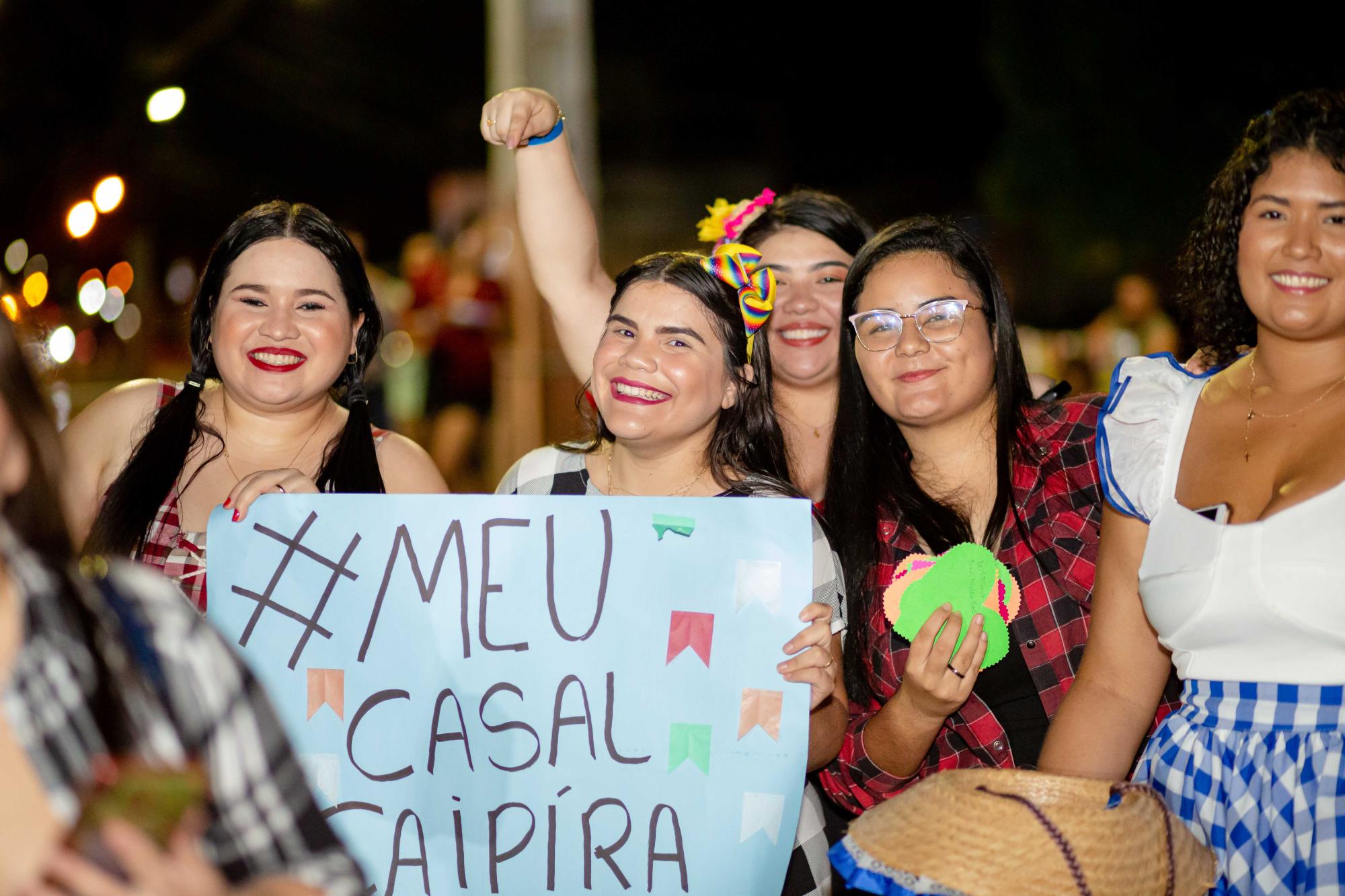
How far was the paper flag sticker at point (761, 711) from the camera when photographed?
2.28m

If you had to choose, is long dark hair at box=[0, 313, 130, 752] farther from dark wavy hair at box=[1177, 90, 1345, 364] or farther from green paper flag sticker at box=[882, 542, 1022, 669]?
dark wavy hair at box=[1177, 90, 1345, 364]

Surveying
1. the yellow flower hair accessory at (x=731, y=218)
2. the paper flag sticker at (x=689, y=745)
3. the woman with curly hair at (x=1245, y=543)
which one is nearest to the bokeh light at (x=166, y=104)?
the yellow flower hair accessory at (x=731, y=218)

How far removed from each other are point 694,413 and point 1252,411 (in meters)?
1.15

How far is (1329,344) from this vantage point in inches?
83.0

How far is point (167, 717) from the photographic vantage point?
1.27 meters

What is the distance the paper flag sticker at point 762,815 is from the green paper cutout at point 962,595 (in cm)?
46

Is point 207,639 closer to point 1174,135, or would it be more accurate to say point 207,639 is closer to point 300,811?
point 300,811

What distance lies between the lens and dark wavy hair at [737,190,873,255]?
3.40 meters

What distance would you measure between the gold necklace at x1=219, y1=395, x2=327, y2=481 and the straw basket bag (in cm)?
164

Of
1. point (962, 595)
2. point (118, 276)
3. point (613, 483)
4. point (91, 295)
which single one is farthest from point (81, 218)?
point (962, 595)

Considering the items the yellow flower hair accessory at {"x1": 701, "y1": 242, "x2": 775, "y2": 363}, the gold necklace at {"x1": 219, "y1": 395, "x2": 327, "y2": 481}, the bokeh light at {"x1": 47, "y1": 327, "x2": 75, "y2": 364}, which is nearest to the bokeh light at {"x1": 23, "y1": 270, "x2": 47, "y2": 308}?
the bokeh light at {"x1": 47, "y1": 327, "x2": 75, "y2": 364}

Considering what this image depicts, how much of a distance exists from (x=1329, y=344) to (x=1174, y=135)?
49.7ft

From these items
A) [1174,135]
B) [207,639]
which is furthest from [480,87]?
[207,639]

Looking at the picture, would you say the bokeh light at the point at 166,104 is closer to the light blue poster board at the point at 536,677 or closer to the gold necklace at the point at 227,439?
the gold necklace at the point at 227,439
